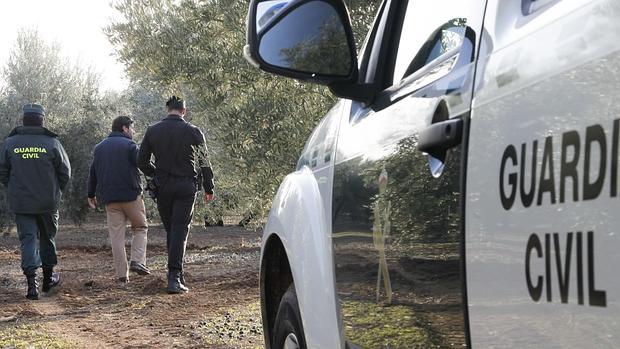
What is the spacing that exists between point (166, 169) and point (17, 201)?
1590mm

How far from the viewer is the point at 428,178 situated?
2012 millimetres

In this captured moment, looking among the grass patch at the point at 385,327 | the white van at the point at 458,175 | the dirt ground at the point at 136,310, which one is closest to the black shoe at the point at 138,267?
the dirt ground at the point at 136,310

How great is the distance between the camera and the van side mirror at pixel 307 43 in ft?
8.69

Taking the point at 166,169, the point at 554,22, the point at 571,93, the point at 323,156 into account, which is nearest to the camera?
the point at 571,93

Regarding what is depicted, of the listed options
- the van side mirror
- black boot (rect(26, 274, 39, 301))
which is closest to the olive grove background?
black boot (rect(26, 274, 39, 301))

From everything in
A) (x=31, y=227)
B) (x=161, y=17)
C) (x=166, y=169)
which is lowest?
(x=31, y=227)

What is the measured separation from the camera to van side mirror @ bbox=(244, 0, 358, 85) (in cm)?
A: 265

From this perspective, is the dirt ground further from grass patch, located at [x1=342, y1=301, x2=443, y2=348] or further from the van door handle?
the van door handle

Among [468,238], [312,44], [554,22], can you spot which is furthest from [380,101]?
[554,22]

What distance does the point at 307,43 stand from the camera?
272 centimetres

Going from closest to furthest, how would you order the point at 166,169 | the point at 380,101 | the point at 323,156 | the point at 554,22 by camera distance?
the point at 554,22, the point at 380,101, the point at 323,156, the point at 166,169

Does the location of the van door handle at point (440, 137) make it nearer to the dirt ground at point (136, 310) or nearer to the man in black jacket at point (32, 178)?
the dirt ground at point (136, 310)

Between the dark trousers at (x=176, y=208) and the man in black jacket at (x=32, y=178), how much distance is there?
116 centimetres

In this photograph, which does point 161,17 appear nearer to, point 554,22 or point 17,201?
point 17,201
